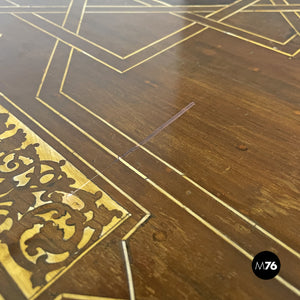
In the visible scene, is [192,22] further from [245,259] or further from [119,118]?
[245,259]

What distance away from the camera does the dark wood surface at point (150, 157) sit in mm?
788

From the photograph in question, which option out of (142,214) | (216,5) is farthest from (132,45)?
(142,214)

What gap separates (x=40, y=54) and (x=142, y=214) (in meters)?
0.94

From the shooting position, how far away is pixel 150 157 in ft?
3.38

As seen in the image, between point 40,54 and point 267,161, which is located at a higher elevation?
point 40,54

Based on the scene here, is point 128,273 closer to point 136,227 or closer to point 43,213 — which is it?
point 136,227

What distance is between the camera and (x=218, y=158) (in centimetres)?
102

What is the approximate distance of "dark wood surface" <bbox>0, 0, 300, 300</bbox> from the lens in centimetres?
79
